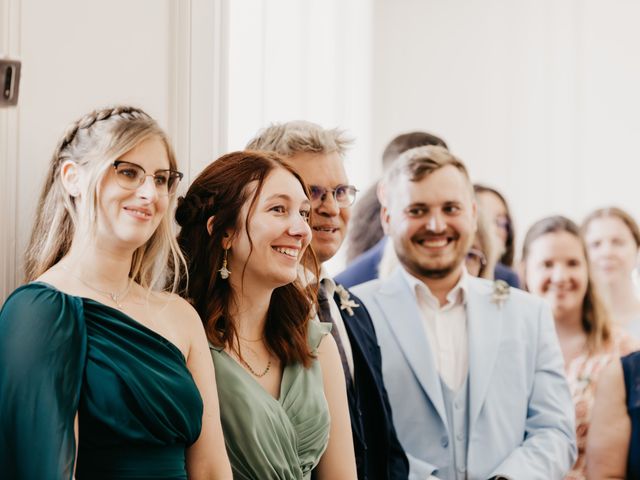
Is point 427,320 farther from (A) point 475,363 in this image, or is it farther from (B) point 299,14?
(B) point 299,14

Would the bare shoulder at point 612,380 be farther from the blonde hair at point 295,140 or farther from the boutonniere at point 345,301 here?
the blonde hair at point 295,140

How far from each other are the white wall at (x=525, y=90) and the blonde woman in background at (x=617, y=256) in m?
1.10

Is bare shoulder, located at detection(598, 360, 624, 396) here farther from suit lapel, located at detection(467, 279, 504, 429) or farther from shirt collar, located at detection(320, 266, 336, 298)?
shirt collar, located at detection(320, 266, 336, 298)

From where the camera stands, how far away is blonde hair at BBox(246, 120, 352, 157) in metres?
2.41

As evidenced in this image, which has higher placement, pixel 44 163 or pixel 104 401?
pixel 44 163

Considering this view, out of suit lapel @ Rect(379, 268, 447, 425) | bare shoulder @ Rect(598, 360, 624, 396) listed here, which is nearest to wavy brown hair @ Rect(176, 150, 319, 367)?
suit lapel @ Rect(379, 268, 447, 425)

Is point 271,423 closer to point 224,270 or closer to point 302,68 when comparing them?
point 224,270

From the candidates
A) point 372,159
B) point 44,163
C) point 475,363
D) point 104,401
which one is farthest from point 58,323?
point 372,159

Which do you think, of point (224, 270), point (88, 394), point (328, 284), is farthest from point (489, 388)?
point (88, 394)

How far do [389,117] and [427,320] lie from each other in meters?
3.22

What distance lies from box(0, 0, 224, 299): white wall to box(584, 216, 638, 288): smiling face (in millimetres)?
2821

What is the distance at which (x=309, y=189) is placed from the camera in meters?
2.38

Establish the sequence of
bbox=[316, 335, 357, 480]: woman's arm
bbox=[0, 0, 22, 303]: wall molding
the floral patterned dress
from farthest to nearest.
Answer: the floral patterned dress
bbox=[316, 335, 357, 480]: woman's arm
bbox=[0, 0, 22, 303]: wall molding

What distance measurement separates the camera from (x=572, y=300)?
388 cm
